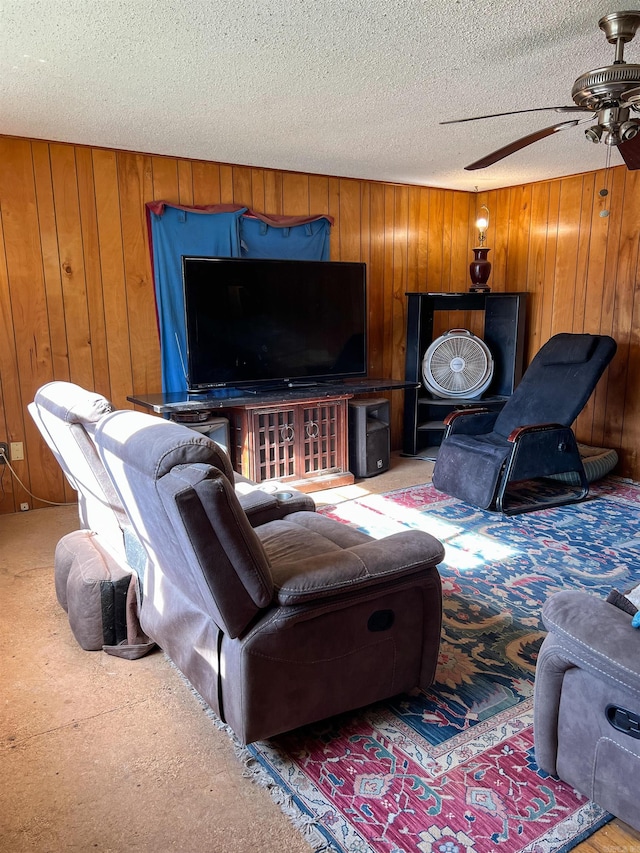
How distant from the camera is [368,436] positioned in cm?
468

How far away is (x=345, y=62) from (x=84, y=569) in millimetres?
2332

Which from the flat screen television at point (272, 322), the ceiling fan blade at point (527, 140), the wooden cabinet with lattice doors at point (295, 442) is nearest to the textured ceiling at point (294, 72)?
the ceiling fan blade at point (527, 140)

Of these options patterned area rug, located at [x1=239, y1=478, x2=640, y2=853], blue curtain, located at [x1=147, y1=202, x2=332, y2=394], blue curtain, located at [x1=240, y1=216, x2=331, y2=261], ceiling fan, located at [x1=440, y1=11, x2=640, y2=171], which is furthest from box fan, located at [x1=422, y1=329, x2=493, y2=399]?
ceiling fan, located at [x1=440, y1=11, x2=640, y2=171]

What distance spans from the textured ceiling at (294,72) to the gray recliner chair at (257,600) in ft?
4.90

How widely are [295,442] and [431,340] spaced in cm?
182

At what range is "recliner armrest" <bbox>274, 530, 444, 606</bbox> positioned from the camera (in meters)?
1.73

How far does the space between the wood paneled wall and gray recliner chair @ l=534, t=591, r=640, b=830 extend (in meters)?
3.38

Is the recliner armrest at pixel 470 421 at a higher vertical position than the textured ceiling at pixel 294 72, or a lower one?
lower

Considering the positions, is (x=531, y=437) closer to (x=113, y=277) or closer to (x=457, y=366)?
(x=457, y=366)

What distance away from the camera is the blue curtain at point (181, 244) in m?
4.24

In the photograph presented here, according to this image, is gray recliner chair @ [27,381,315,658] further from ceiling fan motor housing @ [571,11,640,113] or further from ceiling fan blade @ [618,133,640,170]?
ceiling fan blade @ [618,133,640,170]

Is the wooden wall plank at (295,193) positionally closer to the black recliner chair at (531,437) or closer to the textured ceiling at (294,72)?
the textured ceiling at (294,72)

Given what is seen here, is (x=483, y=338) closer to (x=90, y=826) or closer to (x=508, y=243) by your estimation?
(x=508, y=243)

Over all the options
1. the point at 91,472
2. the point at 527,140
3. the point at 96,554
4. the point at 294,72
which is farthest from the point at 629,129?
the point at 96,554
